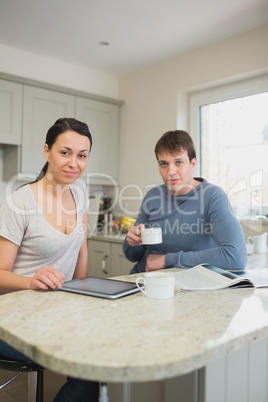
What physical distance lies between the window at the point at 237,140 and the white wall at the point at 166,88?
119 millimetres

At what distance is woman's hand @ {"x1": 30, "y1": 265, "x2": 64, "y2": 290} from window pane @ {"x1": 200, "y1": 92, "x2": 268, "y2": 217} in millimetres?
2091

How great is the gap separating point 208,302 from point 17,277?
0.62 metres

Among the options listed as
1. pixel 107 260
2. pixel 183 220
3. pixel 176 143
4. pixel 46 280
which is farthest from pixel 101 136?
pixel 46 280

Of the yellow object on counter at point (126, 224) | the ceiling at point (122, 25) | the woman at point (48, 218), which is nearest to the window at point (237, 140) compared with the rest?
the ceiling at point (122, 25)

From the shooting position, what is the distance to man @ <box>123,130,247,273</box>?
4.91 feet

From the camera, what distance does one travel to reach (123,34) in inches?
119

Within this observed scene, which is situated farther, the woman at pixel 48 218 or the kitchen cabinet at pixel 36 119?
the kitchen cabinet at pixel 36 119

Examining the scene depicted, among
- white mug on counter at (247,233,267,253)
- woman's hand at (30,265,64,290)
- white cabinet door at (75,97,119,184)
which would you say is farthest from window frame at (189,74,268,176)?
woman's hand at (30,265,64,290)

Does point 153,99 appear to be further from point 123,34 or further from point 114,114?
point 123,34

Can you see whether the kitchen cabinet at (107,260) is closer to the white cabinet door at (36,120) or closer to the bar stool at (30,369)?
the white cabinet door at (36,120)

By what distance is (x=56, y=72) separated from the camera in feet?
12.0

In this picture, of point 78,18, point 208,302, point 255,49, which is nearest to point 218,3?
point 255,49

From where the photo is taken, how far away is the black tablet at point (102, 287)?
1052 mm

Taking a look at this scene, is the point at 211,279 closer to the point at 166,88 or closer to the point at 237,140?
the point at 237,140
